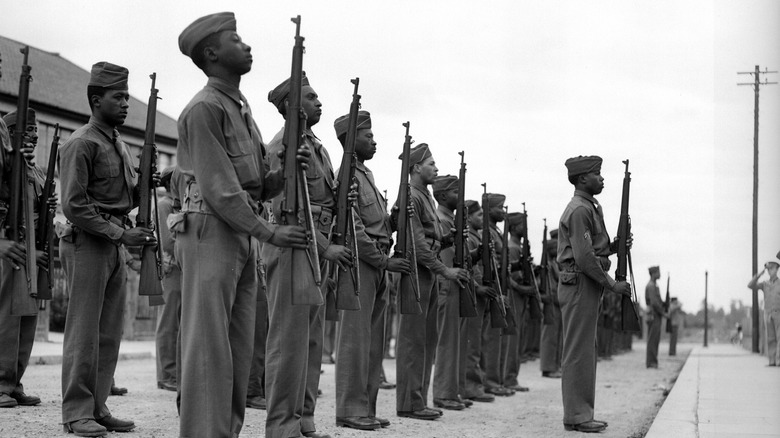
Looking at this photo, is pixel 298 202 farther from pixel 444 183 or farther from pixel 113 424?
pixel 444 183

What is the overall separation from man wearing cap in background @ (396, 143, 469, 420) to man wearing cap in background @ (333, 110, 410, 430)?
48cm

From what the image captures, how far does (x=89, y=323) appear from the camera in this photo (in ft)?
23.8

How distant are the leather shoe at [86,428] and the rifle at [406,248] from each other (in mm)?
3258

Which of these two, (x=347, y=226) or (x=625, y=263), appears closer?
(x=347, y=226)

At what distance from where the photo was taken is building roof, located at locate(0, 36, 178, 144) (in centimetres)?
2915

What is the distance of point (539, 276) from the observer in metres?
18.1

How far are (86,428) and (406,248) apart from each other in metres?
3.51

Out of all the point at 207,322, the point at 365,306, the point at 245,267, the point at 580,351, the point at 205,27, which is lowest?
the point at 580,351

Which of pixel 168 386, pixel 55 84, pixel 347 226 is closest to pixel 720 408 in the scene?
pixel 347 226

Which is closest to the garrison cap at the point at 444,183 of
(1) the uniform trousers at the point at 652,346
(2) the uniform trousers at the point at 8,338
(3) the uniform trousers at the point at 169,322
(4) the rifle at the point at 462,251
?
(4) the rifle at the point at 462,251

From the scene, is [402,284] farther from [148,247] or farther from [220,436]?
[220,436]

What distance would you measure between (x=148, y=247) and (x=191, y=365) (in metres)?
2.27

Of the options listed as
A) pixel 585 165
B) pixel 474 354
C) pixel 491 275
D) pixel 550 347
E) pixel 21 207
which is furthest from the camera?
pixel 550 347

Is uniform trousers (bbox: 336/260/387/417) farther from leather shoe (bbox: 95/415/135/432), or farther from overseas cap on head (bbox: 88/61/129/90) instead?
overseas cap on head (bbox: 88/61/129/90)
